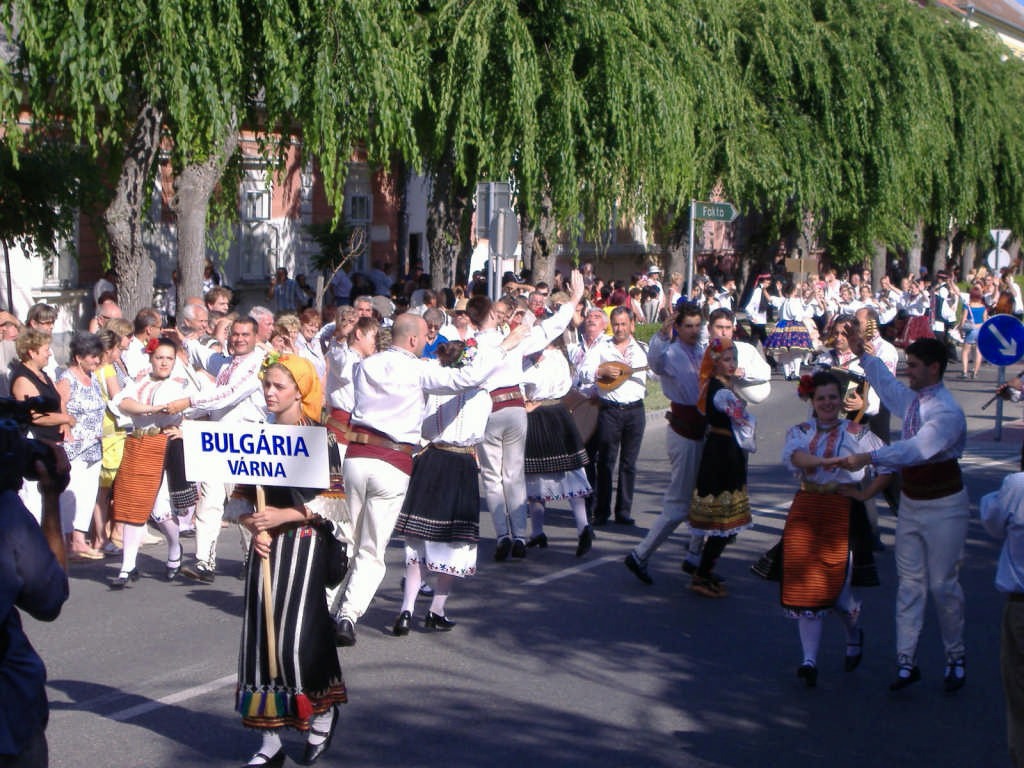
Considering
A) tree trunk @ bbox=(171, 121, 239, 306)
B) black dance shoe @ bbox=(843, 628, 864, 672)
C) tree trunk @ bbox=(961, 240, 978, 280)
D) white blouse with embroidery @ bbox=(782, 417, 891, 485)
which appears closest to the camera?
white blouse with embroidery @ bbox=(782, 417, 891, 485)

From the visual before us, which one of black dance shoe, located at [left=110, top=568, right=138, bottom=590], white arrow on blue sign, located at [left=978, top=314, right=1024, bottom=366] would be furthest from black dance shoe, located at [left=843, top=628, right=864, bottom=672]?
white arrow on blue sign, located at [left=978, top=314, right=1024, bottom=366]

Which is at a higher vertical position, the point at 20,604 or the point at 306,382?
the point at 306,382

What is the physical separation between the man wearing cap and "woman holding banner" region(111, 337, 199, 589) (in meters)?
18.4

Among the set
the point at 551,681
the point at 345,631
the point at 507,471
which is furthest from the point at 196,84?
the point at 551,681

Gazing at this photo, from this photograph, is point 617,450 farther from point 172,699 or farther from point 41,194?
point 41,194

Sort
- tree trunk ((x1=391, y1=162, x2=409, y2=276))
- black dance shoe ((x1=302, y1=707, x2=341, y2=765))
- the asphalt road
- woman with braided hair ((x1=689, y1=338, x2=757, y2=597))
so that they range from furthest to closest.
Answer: tree trunk ((x1=391, y1=162, x2=409, y2=276)), woman with braided hair ((x1=689, y1=338, x2=757, y2=597)), the asphalt road, black dance shoe ((x1=302, y1=707, x2=341, y2=765))

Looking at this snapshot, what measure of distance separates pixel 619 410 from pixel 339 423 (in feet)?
8.92

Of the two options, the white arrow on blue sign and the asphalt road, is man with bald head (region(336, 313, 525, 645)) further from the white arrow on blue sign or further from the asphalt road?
the white arrow on blue sign

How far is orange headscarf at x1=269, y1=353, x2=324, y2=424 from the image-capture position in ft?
27.6

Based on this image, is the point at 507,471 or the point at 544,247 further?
the point at 544,247

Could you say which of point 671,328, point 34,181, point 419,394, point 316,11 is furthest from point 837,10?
point 419,394

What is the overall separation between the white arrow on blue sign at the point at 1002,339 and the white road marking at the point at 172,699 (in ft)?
34.5

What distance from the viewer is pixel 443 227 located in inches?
816

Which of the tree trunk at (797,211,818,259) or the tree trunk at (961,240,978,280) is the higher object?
the tree trunk at (961,240,978,280)
